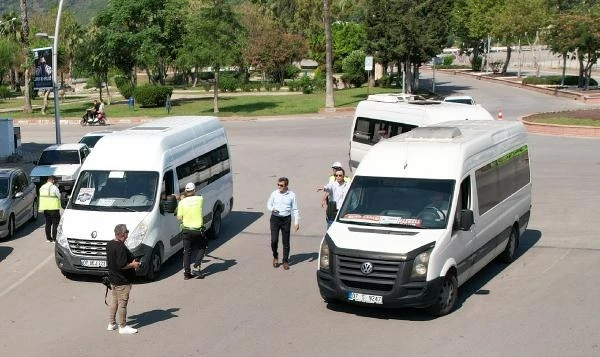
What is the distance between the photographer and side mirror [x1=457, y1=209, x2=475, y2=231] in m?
11.3

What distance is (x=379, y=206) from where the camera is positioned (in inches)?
463

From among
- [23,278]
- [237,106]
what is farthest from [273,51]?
[23,278]

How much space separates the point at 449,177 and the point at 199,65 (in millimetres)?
36606

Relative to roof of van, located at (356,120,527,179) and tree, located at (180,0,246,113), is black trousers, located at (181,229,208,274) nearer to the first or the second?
roof of van, located at (356,120,527,179)

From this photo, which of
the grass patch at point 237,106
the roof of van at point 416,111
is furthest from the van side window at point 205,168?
the grass patch at point 237,106

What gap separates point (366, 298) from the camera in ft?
35.2

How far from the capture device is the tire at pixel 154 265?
1355 centimetres

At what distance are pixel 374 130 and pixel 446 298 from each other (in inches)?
429

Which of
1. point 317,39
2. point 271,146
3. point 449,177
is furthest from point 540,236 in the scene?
point 317,39

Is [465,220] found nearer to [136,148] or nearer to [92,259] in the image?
[92,259]

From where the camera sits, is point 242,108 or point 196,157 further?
point 242,108

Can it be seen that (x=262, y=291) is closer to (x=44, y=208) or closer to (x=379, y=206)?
(x=379, y=206)

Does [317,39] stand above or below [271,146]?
above

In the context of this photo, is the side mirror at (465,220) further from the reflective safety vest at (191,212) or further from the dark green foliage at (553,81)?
the dark green foliage at (553,81)
